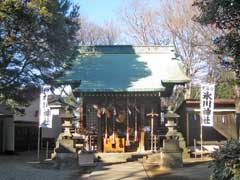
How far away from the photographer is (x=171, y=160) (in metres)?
19.5

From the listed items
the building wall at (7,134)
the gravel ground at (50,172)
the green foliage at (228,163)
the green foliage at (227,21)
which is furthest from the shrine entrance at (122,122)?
the green foliage at (227,21)

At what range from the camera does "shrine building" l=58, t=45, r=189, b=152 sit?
24906 millimetres

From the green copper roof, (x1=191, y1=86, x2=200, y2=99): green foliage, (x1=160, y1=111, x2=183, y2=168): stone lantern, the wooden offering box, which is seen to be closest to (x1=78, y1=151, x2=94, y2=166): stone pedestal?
the wooden offering box

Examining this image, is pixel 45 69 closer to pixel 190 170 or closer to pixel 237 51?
pixel 190 170

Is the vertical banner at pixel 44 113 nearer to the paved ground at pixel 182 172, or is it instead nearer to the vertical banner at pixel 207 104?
the paved ground at pixel 182 172

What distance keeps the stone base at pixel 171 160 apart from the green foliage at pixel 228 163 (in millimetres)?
8100

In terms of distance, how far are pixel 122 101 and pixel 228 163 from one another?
52.2 ft

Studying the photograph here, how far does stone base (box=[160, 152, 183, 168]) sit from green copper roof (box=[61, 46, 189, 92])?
5.45 metres

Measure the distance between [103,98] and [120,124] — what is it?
5.97ft

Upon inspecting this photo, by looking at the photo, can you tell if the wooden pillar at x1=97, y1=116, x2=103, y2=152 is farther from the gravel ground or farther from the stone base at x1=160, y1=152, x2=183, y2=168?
the stone base at x1=160, y1=152, x2=183, y2=168

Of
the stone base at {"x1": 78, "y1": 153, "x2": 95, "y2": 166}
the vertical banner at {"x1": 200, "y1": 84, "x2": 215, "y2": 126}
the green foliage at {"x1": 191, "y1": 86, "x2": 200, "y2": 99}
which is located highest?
the green foliage at {"x1": 191, "y1": 86, "x2": 200, "y2": 99}

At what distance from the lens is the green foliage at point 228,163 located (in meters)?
9.89

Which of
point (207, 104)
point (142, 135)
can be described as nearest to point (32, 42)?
point (142, 135)

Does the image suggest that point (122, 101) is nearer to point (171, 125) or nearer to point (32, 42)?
point (171, 125)
